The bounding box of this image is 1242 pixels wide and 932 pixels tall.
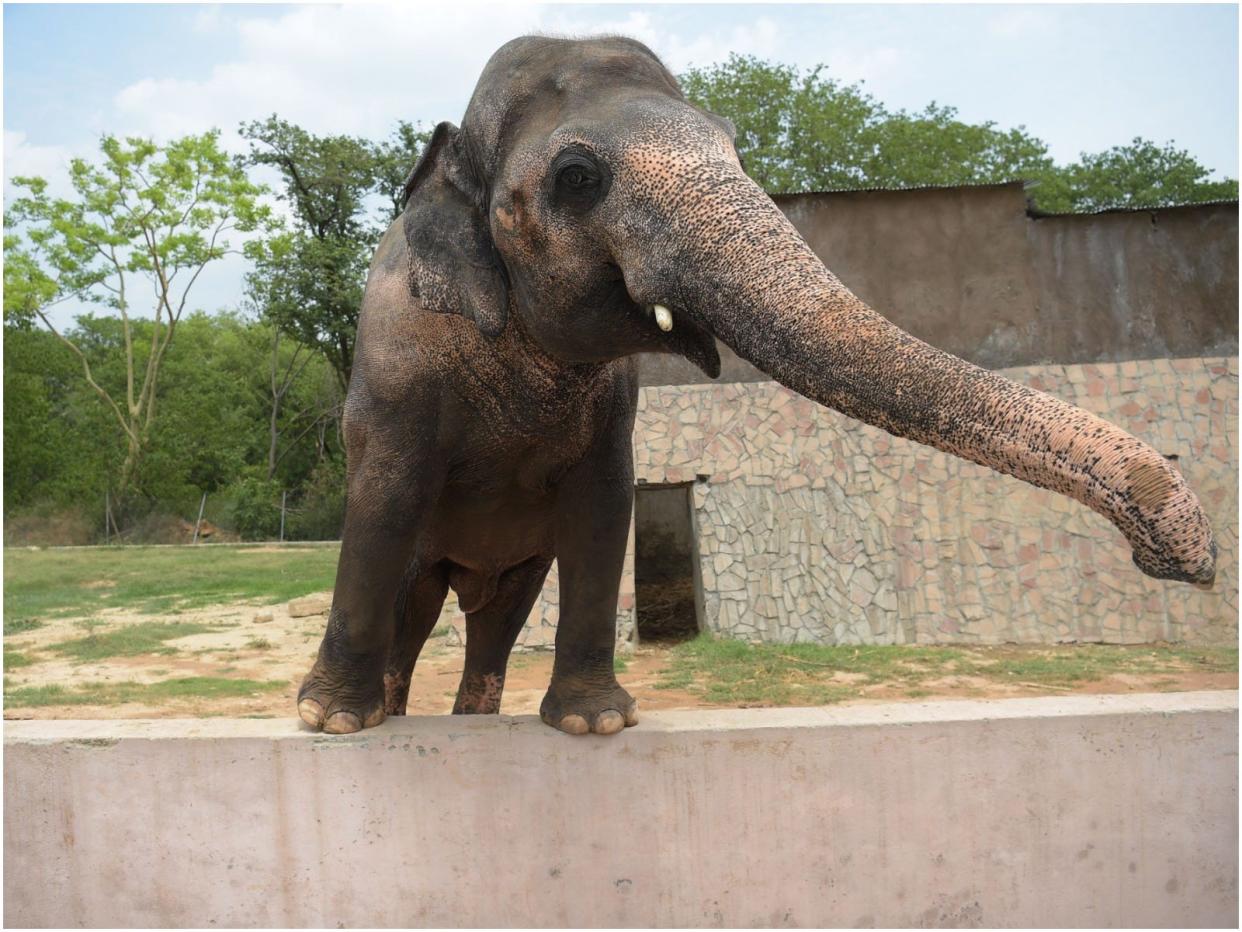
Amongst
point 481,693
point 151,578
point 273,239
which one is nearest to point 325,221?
point 273,239

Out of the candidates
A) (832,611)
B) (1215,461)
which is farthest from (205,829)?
(1215,461)

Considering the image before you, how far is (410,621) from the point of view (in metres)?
3.46

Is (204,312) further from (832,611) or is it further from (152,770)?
(152,770)

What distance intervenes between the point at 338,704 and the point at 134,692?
5.94 metres

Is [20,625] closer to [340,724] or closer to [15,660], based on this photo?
[15,660]

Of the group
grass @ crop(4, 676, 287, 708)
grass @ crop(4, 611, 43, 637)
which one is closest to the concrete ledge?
grass @ crop(4, 676, 287, 708)

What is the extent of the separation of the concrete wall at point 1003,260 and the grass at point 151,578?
7.19 meters

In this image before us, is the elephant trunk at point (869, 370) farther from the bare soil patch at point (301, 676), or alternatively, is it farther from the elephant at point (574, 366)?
the bare soil patch at point (301, 676)

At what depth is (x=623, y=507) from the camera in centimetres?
294

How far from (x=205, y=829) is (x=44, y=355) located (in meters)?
30.3

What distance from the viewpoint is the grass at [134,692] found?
7.79 m

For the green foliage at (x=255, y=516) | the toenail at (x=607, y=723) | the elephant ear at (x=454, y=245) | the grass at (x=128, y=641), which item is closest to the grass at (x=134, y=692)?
the grass at (x=128, y=641)

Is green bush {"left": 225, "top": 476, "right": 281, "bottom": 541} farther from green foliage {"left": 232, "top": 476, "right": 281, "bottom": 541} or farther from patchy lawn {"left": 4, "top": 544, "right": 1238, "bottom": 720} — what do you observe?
patchy lawn {"left": 4, "top": 544, "right": 1238, "bottom": 720}

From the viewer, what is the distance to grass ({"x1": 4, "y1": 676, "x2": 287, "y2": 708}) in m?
7.79
